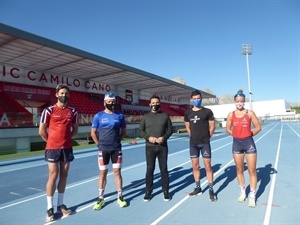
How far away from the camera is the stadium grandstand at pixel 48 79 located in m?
14.9

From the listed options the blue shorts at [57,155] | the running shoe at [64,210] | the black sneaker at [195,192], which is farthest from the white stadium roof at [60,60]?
the black sneaker at [195,192]

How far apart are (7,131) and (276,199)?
46.2 feet

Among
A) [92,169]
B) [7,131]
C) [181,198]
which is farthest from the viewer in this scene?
[7,131]

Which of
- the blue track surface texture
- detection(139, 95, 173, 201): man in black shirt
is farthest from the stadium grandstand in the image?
detection(139, 95, 173, 201): man in black shirt

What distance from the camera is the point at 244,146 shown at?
4.21 meters

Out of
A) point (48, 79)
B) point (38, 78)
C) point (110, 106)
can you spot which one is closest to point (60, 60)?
point (38, 78)

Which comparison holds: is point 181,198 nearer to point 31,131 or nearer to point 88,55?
point 31,131

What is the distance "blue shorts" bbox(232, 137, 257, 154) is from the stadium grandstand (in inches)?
532

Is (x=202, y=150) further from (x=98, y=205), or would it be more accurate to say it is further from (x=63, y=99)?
(x=63, y=99)

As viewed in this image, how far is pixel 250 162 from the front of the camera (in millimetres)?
4176

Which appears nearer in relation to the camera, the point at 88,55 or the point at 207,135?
the point at 207,135

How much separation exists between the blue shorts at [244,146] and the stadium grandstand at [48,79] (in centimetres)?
1350

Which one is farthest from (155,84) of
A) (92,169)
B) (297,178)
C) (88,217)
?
(88,217)

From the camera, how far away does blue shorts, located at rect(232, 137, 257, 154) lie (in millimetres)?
4156
